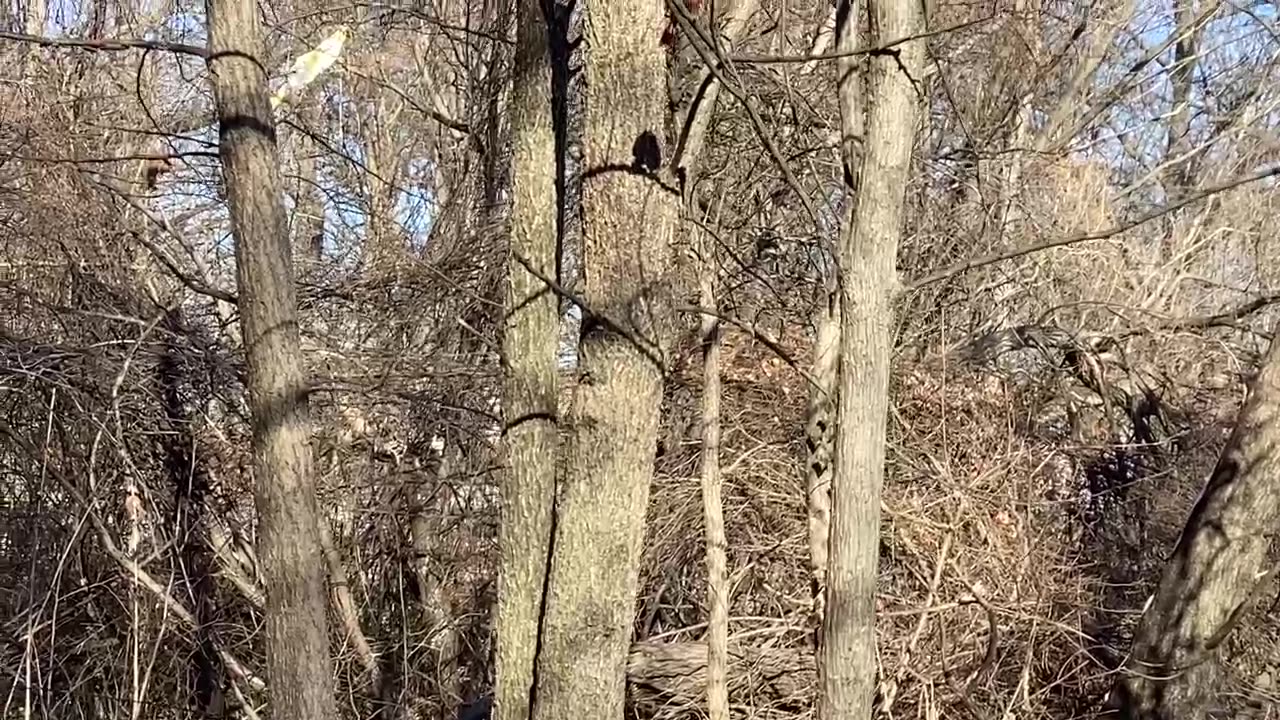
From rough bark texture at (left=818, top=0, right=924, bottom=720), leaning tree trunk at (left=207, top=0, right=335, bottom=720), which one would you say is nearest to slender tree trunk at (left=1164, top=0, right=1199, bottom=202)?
rough bark texture at (left=818, top=0, right=924, bottom=720)

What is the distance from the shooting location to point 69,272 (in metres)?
6.33

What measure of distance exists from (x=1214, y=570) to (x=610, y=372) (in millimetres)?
2824

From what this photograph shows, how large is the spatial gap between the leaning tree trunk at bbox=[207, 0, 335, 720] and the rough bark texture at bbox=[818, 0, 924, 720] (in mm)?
1987

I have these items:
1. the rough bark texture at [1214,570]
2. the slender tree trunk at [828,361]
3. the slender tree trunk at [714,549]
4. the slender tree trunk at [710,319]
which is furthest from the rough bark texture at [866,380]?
the rough bark texture at [1214,570]

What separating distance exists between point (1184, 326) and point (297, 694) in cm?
520

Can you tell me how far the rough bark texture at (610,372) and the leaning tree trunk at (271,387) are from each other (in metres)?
0.95

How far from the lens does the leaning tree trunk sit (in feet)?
15.5

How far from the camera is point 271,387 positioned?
4.77 meters

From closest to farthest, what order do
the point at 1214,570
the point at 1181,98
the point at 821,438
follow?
the point at 1214,570 < the point at 821,438 < the point at 1181,98

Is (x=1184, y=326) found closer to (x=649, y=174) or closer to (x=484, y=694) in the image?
(x=649, y=174)

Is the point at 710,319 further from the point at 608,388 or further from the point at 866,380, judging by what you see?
the point at 866,380

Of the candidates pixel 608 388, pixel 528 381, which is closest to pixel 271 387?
pixel 528 381

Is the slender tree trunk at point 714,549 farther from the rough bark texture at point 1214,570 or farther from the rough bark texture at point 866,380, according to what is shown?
the rough bark texture at point 1214,570

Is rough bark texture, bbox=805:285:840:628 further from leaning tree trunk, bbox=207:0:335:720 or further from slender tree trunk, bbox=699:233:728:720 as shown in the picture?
leaning tree trunk, bbox=207:0:335:720
